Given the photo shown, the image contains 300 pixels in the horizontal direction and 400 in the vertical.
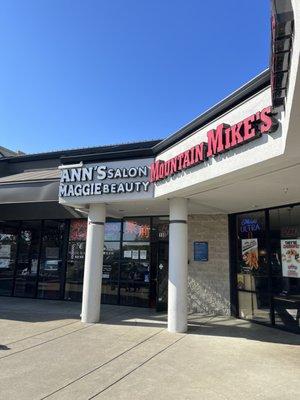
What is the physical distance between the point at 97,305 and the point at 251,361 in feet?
17.1

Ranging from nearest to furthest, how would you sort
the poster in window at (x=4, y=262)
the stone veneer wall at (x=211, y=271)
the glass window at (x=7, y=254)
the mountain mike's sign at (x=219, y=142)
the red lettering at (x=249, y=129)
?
the mountain mike's sign at (x=219, y=142), the red lettering at (x=249, y=129), the stone veneer wall at (x=211, y=271), the glass window at (x=7, y=254), the poster in window at (x=4, y=262)

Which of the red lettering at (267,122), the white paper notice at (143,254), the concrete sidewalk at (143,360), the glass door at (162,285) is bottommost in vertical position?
the concrete sidewalk at (143,360)

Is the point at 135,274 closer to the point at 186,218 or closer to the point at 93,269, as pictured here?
the point at 93,269

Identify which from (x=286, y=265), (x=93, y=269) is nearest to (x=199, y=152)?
(x=286, y=265)

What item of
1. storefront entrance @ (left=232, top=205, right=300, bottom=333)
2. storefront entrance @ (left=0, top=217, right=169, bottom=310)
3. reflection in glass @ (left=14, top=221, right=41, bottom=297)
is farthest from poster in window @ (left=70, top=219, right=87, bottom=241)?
storefront entrance @ (left=232, top=205, right=300, bottom=333)

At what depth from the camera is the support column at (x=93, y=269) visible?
11.1 metres

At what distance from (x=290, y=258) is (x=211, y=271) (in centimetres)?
310

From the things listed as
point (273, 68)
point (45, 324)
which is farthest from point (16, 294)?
point (273, 68)

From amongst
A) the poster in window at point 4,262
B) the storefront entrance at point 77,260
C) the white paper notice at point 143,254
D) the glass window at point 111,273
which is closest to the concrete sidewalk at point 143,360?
the storefront entrance at point 77,260

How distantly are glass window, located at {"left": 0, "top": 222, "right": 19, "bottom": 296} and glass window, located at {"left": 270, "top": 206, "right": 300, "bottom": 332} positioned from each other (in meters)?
11.3

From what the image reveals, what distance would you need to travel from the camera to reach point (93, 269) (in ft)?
37.3

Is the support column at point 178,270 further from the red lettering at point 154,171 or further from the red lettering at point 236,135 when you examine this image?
the red lettering at point 236,135

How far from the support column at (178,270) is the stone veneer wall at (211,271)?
275 centimetres

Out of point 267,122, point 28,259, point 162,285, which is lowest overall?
point 162,285
